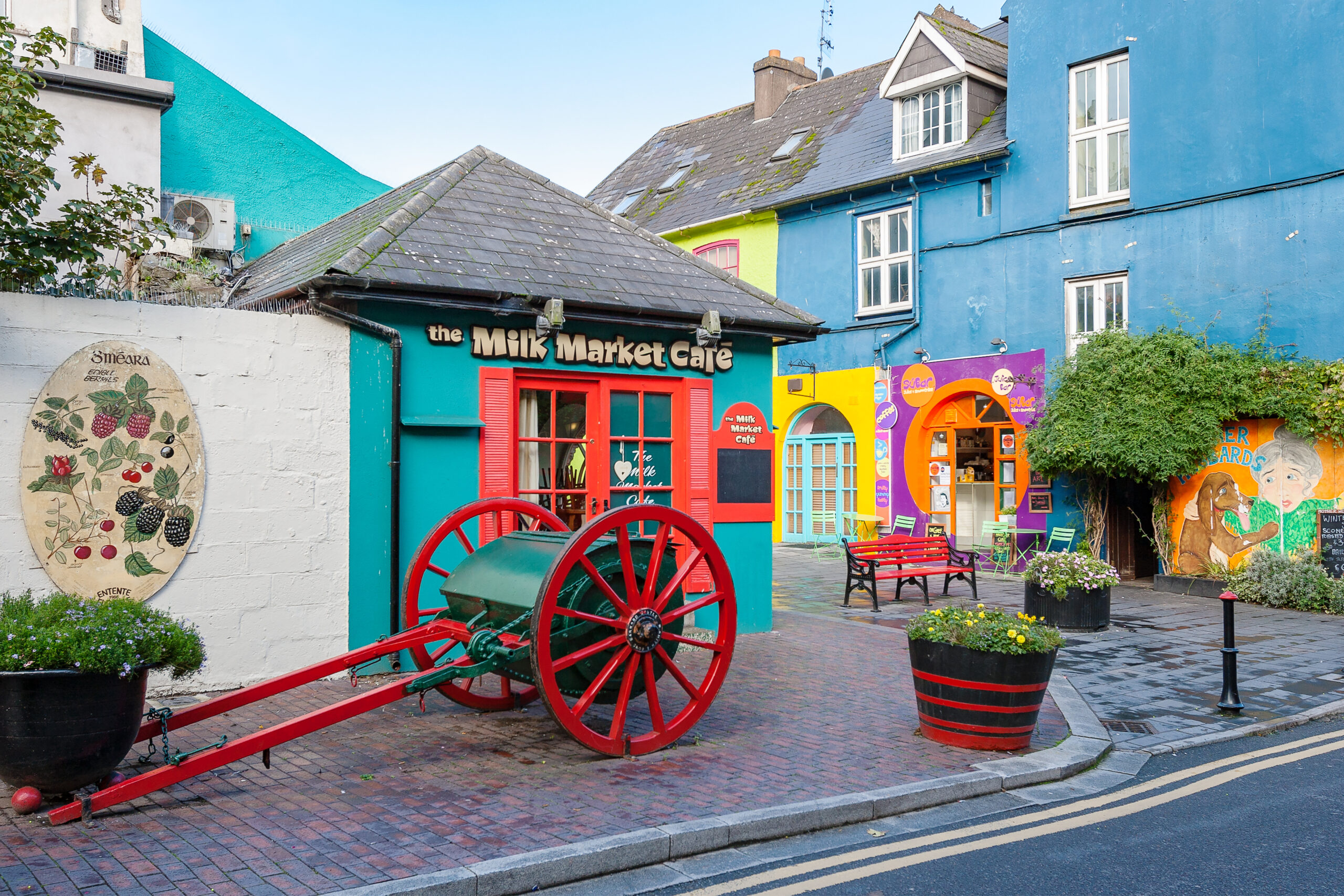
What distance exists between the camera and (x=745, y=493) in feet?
32.8

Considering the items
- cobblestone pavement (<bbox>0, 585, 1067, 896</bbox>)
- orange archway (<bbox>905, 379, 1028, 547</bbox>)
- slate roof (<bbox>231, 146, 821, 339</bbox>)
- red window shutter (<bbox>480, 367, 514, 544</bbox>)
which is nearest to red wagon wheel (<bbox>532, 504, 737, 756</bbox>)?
cobblestone pavement (<bbox>0, 585, 1067, 896</bbox>)

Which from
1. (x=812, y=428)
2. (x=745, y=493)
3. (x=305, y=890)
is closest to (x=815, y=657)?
(x=745, y=493)

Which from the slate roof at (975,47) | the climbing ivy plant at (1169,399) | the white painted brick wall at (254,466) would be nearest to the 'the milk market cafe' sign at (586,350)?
the white painted brick wall at (254,466)

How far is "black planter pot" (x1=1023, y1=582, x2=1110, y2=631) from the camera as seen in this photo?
10.7 metres

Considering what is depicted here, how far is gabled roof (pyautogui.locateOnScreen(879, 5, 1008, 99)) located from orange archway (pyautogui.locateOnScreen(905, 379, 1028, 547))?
5321 mm

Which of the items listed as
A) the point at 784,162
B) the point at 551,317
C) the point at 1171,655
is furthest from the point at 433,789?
the point at 784,162

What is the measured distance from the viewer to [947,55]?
697 inches

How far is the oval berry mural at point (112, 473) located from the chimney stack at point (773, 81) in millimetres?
19620

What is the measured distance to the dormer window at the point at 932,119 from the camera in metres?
17.8

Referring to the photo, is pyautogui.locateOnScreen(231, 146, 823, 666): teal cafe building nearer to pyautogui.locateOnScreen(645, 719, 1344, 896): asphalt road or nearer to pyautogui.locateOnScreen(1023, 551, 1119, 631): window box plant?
pyautogui.locateOnScreen(1023, 551, 1119, 631): window box plant

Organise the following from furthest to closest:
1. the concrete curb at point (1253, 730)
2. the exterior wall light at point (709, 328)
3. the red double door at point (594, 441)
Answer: the exterior wall light at point (709, 328) → the red double door at point (594, 441) → the concrete curb at point (1253, 730)

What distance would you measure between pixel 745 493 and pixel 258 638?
15.0ft

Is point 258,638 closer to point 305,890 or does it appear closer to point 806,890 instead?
point 305,890

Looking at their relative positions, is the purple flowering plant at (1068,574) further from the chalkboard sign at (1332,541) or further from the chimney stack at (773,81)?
the chimney stack at (773,81)
